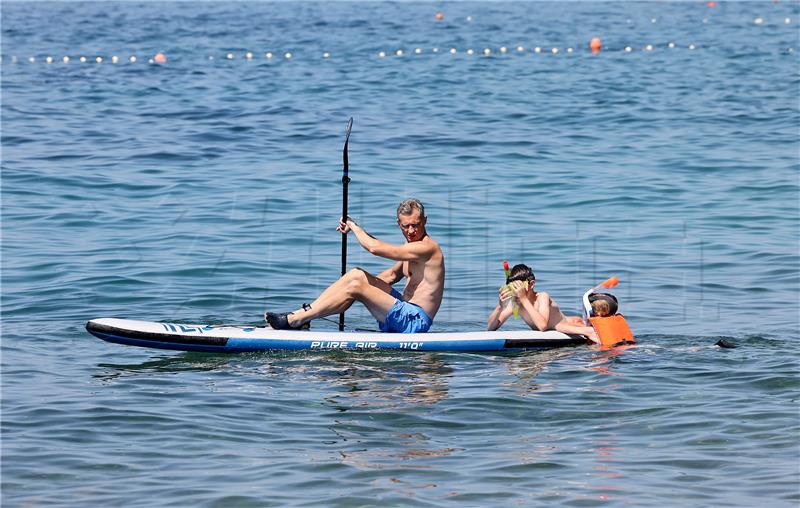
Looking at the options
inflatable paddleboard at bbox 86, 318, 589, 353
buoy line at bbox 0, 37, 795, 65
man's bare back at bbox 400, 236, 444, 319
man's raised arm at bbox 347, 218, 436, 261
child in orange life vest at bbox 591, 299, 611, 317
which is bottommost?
inflatable paddleboard at bbox 86, 318, 589, 353

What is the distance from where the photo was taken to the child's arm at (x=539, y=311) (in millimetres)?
11227

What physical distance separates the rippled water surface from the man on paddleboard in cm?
53

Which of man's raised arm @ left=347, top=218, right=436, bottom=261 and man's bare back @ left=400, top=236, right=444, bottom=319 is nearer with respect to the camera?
man's raised arm @ left=347, top=218, right=436, bottom=261

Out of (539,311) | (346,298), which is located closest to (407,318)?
Result: (346,298)

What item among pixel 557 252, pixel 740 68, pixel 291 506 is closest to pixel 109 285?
pixel 557 252

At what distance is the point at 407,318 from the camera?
11.2 metres

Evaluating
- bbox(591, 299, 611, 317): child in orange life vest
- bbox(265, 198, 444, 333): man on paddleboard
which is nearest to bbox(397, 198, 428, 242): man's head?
bbox(265, 198, 444, 333): man on paddleboard

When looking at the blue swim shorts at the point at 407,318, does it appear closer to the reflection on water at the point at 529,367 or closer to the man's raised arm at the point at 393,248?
the man's raised arm at the point at 393,248

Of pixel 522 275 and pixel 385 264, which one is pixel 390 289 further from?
pixel 385 264

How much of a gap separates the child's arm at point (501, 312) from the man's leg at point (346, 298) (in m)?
1.07

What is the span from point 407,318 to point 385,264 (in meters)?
4.57

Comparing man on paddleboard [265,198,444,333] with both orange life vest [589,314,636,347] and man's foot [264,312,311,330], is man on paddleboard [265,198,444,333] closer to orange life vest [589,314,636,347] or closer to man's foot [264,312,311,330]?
man's foot [264,312,311,330]

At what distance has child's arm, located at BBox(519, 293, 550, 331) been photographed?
442 inches

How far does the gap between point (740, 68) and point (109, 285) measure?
25657mm
